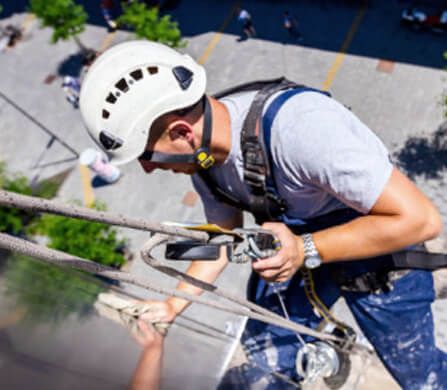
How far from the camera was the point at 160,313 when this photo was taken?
8.79 feet

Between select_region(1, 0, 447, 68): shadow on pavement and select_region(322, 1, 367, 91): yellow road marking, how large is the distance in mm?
57

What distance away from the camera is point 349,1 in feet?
38.8

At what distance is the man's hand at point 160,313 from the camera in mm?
2521

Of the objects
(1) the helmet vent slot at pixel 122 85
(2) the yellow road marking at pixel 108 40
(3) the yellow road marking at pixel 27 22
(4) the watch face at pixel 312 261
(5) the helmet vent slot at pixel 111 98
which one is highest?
(1) the helmet vent slot at pixel 122 85

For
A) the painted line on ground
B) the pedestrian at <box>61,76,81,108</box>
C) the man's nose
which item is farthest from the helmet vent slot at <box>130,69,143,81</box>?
the pedestrian at <box>61,76,81,108</box>

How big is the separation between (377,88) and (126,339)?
360 inches

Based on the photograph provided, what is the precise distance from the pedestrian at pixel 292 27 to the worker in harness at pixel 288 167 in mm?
9248

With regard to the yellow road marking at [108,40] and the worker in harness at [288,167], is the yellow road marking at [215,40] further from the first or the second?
the worker in harness at [288,167]

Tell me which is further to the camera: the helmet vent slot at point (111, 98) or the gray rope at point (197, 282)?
the helmet vent slot at point (111, 98)

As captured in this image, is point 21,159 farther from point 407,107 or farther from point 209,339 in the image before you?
point 209,339

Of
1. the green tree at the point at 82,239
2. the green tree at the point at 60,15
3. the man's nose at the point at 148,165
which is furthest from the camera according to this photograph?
the green tree at the point at 60,15

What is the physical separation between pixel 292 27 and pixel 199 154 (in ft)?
32.5

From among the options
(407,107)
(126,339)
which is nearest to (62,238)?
(126,339)

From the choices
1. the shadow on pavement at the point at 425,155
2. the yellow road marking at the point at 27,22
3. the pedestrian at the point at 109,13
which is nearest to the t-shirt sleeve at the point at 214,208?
the shadow on pavement at the point at 425,155
